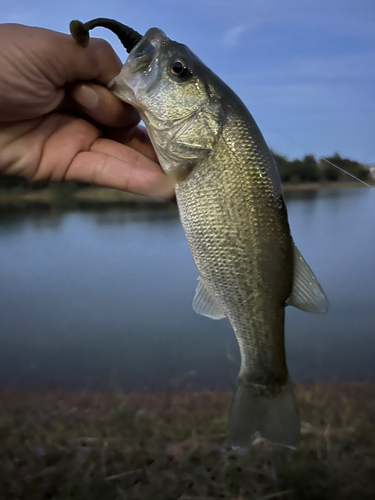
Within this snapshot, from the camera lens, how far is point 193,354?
6.84ft

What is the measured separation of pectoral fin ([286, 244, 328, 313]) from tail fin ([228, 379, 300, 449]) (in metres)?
0.16

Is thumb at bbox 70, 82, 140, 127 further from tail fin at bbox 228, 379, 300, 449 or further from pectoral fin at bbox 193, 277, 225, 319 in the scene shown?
tail fin at bbox 228, 379, 300, 449

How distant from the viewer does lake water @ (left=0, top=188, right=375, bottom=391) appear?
2033 mm

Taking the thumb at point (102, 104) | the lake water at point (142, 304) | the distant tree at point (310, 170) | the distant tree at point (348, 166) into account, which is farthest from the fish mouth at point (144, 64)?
the lake water at point (142, 304)

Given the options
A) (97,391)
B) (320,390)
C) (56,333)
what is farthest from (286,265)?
(56,333)

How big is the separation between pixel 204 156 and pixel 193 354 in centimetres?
171

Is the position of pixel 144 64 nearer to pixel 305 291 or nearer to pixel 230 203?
pixel 230 203

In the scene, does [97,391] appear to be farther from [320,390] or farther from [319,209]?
[319,209]

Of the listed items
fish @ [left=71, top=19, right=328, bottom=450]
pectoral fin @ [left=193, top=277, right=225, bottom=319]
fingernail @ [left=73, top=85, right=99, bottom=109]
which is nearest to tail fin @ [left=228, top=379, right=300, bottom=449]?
fish @ [left=71, top=19, right=328, bottom=450]

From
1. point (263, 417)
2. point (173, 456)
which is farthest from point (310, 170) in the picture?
point (173, 456)

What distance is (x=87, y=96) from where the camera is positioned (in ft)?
2.52

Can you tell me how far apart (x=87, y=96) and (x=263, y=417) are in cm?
76

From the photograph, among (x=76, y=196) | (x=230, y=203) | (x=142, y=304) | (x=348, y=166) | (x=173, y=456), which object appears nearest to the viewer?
(x=230, y=203)

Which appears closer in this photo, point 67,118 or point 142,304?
point 67,118
